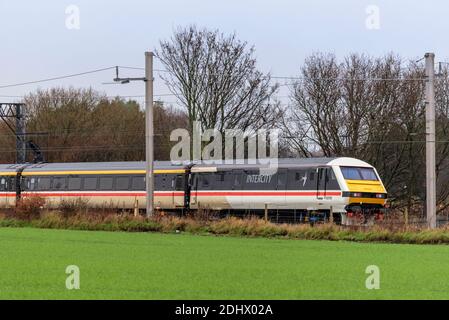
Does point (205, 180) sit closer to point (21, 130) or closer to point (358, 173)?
point (358, 173)

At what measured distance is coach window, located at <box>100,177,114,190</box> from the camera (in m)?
44.3

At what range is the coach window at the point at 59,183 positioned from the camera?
46.3 m

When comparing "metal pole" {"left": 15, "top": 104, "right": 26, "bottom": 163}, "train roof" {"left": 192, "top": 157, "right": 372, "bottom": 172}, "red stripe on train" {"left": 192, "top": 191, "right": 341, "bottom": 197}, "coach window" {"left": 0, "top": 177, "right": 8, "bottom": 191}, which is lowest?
"coach window" {"left": 0, "top": 177, "right": 8, "bottom": 191}

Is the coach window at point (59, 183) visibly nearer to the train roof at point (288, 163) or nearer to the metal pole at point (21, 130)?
the train roof at point (288, 163)

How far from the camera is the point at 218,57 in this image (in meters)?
52.8

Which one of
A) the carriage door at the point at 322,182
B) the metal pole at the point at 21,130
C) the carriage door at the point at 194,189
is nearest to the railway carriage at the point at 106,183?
the carriage door at the point at 194,189

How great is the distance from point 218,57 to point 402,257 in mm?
34121

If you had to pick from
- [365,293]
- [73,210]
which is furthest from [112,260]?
[73,210]

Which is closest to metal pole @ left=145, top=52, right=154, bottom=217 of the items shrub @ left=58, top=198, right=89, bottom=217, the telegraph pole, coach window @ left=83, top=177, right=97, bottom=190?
the telegraph pole

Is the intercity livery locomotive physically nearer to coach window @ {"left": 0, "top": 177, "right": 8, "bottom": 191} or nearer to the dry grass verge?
coach window @ {"left": 0, "top": 177, "right": 8, "bottom": 191}

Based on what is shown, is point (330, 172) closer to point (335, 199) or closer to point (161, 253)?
point (335, 199)

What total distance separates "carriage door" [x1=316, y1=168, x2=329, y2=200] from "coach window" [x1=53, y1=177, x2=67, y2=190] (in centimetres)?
1738

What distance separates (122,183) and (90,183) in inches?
100

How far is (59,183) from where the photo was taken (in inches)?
1833
